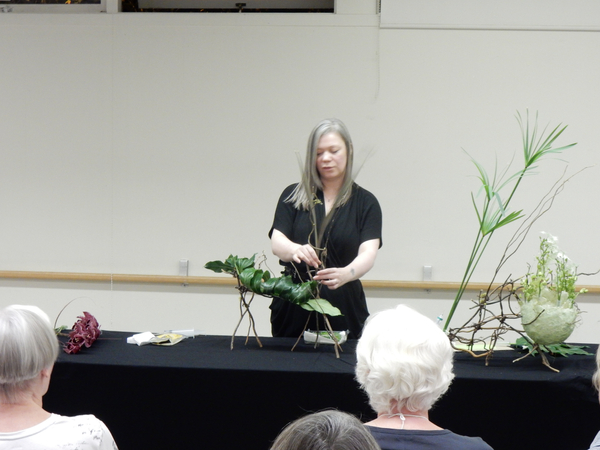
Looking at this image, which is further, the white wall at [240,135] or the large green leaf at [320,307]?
the white wall at [240,135]

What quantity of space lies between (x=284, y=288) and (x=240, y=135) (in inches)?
81.0

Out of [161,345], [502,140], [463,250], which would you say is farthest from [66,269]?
[502,140]

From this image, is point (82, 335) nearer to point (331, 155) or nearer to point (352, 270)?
point (352, 270)

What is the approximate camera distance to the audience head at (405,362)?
4.38 feet

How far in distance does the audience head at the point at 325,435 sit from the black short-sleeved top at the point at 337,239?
1.48 metres

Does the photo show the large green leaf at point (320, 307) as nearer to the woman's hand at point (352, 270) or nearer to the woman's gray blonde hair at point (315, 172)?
the woman's hand at point (352, 270)

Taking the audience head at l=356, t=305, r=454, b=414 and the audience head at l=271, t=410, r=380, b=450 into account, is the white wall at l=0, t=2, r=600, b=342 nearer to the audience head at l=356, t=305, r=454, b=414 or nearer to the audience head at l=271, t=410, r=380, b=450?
the audience head at l=356, t=305, r=454, b=414

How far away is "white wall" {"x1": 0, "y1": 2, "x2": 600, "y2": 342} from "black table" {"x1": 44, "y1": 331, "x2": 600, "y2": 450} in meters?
2.05

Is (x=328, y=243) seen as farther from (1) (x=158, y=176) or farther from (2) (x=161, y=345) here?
(1) (x=158, y=176)

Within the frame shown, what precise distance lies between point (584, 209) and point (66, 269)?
3336 millimetres

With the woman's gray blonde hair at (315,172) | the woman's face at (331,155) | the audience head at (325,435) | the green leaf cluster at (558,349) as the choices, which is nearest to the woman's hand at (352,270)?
the woman's gray blonde hair at (315,172)

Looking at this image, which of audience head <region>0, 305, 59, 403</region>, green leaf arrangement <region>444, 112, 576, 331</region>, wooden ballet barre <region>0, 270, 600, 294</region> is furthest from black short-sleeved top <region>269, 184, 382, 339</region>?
wooden ballet barre <region>0, 270, 600, 294</region>

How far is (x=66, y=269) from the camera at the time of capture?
4133 mm

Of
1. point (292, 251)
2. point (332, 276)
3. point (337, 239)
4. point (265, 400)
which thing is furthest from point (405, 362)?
point (337, 239)
